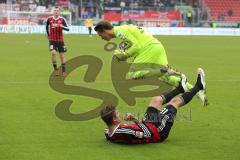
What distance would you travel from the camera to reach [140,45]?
9477mm

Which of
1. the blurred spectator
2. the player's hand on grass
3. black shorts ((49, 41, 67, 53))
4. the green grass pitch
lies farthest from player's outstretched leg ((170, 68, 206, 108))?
the blurred spectator

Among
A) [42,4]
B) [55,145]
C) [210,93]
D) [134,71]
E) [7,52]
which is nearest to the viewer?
[55,145]

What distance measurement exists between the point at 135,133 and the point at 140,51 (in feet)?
6.02

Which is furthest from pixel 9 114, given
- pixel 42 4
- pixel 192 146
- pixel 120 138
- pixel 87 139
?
pixel 42 4

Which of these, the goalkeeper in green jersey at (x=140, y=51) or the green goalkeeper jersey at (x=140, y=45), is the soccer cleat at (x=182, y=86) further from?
the green goalkeeper jersey at (x=140, y=45)

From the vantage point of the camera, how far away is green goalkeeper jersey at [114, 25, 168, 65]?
918cm

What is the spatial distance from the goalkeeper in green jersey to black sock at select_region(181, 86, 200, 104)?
44 cm

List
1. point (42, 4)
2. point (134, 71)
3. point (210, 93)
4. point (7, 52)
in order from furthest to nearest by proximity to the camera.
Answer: point (42, 4)
point (7, 52)
point (210, 93)
point (134, 71)

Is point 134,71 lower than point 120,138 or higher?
higher

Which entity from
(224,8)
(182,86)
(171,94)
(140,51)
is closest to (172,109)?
(171,94)

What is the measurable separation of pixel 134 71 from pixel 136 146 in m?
1.84

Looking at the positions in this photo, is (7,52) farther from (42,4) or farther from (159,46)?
(42,4)

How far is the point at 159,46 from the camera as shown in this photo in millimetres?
9844

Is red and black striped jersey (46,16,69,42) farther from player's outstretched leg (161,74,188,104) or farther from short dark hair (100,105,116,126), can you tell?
short dark hair (100,105,116,126)
